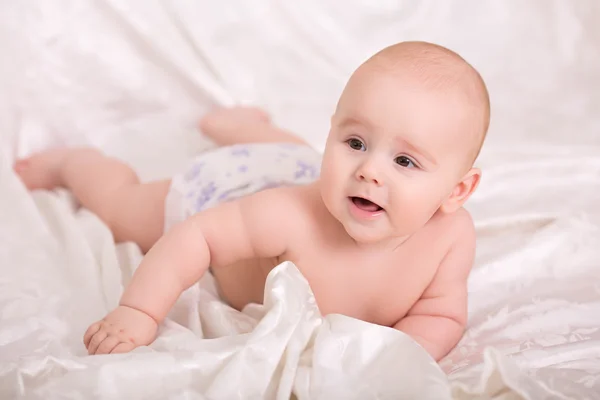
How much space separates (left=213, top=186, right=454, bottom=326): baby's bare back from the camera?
103 centimetres

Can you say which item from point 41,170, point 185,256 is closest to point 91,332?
point 185,256

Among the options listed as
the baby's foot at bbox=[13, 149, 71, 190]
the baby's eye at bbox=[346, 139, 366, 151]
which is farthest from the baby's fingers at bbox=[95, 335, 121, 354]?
the baby's foot at bbox=[13, 149, 71, 190]

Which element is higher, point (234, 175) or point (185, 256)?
point (234, 175)

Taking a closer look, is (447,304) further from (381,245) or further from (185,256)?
(185,256)

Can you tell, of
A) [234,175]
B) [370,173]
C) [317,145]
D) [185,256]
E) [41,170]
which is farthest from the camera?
[317,145]

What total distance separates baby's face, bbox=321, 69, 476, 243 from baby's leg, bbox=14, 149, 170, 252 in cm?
41

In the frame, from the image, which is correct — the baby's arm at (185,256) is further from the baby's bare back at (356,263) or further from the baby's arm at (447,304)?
the baby's arm at (447,304)

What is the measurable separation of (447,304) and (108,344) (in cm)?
46

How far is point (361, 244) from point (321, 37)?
2.80 ft

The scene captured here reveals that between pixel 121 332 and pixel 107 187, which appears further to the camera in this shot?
pixel 107 187

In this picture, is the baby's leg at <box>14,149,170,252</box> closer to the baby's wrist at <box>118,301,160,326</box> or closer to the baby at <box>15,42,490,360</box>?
the baby at <box>15,42,490,360</box>

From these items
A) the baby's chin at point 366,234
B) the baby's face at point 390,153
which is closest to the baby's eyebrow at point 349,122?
the baby's face at point 390,153

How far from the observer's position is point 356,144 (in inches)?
36.6

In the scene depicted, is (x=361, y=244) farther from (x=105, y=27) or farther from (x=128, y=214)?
(x=105, y=27)
